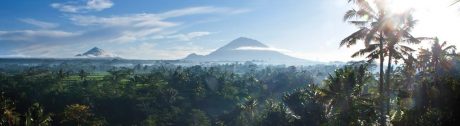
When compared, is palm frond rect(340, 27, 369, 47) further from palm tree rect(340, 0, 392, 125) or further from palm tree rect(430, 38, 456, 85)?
palm tree rect(430, 38, 456, 85)

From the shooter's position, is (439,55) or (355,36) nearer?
(355,36)

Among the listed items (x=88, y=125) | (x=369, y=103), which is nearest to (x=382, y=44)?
(x=369, y=103)

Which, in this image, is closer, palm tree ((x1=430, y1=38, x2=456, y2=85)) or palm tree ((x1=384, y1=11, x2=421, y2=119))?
palm tree ((x1=384, y1=11, x2=421, y2=119))

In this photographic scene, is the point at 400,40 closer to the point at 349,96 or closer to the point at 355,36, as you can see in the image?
the point at 355,36

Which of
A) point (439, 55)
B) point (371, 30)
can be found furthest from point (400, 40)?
point (439, 55)

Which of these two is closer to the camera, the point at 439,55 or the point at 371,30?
the point at 371,30

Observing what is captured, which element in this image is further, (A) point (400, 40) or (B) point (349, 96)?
(B) point (349, 96)

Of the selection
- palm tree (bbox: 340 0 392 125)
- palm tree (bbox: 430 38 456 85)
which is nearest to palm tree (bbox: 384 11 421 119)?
palm tree (bbox: 340 0 392 125)

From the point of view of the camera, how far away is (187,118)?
100m

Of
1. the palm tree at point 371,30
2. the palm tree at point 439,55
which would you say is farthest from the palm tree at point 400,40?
the palm tree at point 439,55

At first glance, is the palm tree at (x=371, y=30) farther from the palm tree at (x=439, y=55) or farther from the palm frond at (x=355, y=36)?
the palm tree at (x=439, y=55)

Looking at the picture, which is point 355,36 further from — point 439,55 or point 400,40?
point 439,55

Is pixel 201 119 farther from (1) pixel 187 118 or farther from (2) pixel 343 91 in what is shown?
(2) pixel 343 91

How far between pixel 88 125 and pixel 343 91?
137 feet
